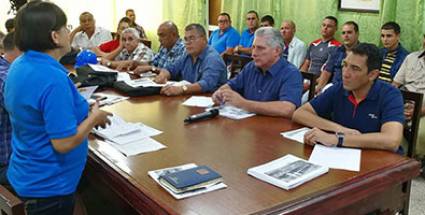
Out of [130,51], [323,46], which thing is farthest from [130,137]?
[323,46]

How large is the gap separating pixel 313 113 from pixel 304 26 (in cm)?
279

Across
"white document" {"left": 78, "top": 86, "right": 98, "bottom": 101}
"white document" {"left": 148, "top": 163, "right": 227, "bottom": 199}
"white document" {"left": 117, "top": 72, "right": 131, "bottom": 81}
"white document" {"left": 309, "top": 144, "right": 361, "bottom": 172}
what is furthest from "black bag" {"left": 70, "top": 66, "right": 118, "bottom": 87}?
"white document" {"left": 309, "top": 144, "right": 361, "bottom": 172}

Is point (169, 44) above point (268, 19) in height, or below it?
below

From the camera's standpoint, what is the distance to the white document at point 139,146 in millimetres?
1668

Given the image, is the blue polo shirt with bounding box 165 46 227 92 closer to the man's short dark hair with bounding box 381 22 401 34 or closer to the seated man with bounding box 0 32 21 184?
the seated man with bounding box 0 32 21 184

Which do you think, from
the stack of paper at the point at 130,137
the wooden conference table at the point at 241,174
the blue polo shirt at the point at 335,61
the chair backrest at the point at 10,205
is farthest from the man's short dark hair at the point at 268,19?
the chair backrest at the point at 10,205

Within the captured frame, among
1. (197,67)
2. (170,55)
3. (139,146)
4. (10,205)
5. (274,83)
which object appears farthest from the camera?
(170,55)

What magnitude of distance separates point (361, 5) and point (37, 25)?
3510mm

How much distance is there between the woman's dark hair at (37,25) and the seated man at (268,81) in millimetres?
1195

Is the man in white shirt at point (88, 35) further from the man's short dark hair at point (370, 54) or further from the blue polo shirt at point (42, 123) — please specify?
the blue polo shirt at point (42, 123)

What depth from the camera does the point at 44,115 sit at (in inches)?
50.4

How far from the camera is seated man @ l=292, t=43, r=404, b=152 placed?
187 centimetres

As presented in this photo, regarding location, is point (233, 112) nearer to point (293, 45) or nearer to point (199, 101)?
point (199, 101)

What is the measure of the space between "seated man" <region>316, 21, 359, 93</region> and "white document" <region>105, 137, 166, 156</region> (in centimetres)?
249
